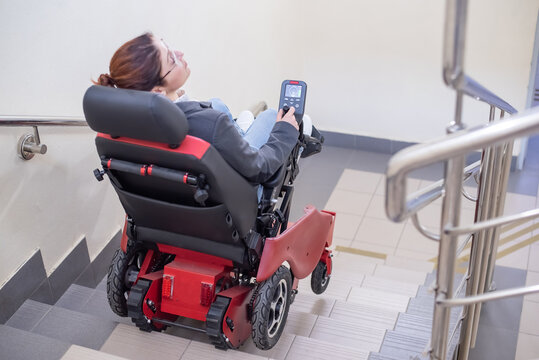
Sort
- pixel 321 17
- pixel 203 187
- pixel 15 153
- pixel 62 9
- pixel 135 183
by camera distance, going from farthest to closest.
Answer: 1. pixel 321 17
2. pixel 62 9
3. pixel 15 153
4. pixel 135 183
5. pixel 203 187

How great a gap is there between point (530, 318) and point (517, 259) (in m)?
0.69

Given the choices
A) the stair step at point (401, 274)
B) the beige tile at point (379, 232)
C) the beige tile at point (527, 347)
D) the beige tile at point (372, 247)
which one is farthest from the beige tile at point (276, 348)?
the beige tile at point (379, 232)

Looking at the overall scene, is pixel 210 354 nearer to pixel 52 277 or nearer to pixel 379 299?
pixel 52 277

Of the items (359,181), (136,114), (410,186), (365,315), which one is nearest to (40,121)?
(136,114)

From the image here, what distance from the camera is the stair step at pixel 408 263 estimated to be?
401cm

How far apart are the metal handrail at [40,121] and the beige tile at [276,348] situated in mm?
1129

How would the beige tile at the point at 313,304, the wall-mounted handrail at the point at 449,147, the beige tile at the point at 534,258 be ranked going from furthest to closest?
the beige tile at the point at 534,258 → the beige tile at the point at 313,304 → the wall-mounted handrail at the point at 449,147

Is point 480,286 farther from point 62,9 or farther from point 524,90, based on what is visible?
point 524,90

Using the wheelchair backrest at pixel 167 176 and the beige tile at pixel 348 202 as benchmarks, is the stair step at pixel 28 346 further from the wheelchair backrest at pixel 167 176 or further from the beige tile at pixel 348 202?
the beige tile at pixel 348 202

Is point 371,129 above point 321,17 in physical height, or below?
below

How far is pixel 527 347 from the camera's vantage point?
3166 mm

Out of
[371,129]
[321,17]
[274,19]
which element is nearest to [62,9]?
[274,19]

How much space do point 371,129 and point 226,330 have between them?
358cm

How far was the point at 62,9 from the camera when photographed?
8.72 ft
